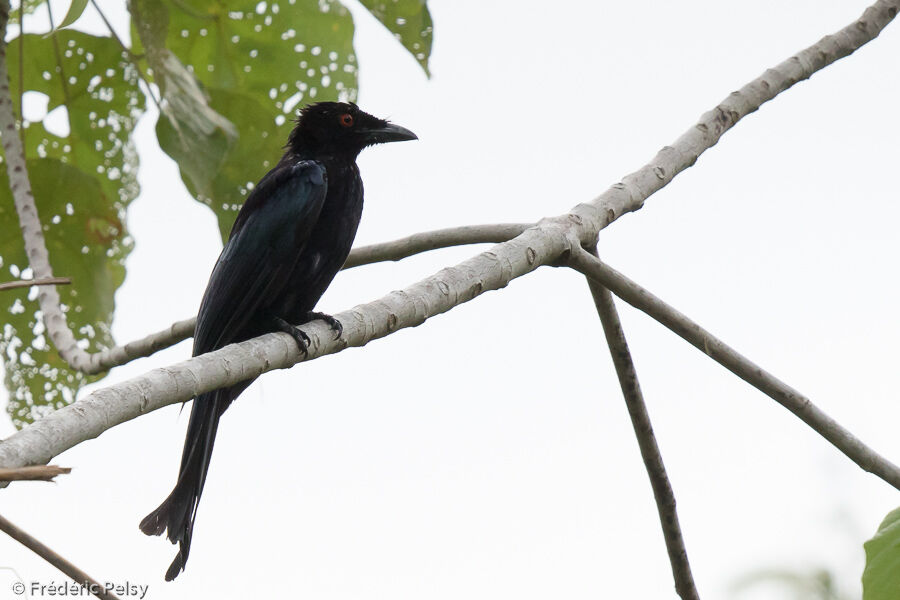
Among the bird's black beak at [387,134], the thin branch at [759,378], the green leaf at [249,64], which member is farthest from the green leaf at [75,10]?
the bird's black beak at [387,134]

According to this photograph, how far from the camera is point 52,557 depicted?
1.21m

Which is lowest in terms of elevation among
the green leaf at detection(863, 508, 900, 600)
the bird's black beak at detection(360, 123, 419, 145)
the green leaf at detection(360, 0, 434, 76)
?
the green leaf at detection(863, 508, 900, 600)

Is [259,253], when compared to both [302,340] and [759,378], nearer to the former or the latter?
[302,340]

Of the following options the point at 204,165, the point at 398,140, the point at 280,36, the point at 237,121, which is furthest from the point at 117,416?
the point at 398,140

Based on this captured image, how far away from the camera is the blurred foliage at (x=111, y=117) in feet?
11.2

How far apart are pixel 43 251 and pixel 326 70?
1075mm

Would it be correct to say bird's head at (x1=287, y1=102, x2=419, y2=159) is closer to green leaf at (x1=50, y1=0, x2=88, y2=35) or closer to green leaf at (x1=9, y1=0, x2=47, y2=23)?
green leaf at (x1=9, y1=0, x2=47, y2=23)

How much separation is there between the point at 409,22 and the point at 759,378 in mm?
1375

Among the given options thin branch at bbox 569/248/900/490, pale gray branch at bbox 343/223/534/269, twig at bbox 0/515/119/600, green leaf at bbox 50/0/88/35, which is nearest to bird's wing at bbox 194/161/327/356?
pale gray branch at bbox 343/223/534/269

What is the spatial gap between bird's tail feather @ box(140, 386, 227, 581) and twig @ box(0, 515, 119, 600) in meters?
1.49

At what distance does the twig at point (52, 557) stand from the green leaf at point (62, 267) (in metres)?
2.44

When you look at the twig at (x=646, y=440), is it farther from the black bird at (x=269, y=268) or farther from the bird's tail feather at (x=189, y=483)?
the bird's tail feather at (x=189, y=483)

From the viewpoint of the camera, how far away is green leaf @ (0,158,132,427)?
3.52m

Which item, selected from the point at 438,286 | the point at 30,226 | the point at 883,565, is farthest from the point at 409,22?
the point at 883,565
